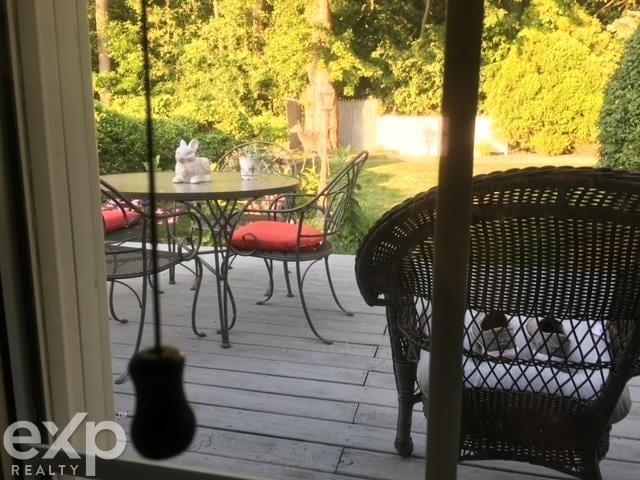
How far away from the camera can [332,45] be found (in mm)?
6543

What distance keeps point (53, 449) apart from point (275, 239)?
64.7 inches

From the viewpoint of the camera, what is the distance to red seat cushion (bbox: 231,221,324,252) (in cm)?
264

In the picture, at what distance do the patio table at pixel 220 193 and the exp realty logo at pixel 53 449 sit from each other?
1084mm

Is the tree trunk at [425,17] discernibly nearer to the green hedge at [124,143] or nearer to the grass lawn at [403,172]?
the grass lawn at [403,172]

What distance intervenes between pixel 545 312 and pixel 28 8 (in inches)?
47.7

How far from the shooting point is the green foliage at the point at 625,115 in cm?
397

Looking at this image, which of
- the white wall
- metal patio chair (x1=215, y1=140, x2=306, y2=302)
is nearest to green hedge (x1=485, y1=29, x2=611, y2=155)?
the white wall

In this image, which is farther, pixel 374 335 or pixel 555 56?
pixel 555 56

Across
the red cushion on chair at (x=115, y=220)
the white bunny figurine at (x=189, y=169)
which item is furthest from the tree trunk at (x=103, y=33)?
the white bunny figurine at (x=189, y=169)

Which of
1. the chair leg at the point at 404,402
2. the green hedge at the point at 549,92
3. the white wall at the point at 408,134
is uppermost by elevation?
the green hedge at the point at 549,92

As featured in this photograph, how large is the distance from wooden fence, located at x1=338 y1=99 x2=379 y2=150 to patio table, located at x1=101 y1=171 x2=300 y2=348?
4371 millimetres

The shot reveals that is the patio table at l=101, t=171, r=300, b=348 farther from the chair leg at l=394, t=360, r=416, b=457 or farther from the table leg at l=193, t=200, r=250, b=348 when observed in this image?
the chair leg at l=394, t=360, r=416, b=457

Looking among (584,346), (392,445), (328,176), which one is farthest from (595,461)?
(328,176)

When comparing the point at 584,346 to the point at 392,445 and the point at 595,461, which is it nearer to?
the point at 595,461
